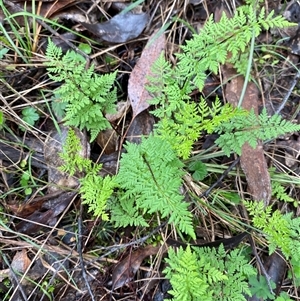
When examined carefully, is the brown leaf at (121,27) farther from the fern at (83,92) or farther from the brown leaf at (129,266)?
the brown leaf at (129,266)

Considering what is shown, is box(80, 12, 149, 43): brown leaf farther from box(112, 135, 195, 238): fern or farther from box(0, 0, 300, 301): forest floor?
box(112, 135, 195, 238): fern

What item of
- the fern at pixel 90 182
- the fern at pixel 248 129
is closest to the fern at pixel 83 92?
the fern at pixel 90 182

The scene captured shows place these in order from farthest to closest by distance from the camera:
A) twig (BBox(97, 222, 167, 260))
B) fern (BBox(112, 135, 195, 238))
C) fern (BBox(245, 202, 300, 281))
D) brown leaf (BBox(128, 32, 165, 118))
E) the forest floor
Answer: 1. brown leaf (BBox(128, 32, 165, 118))
2. the forest floor
3. twig (BBox(97, 222, 167, 260))
4. fern (BBox(245, 202, 300, 281))
5. fern (BBox(112, 135, 195, 238))

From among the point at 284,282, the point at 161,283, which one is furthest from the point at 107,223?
the point at 284,282

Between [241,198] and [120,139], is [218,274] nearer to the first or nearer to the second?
[241,198]

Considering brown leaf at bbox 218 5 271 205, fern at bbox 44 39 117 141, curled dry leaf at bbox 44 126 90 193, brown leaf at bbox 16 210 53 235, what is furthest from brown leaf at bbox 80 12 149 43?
brown leaf at bbox 16 210 53 235

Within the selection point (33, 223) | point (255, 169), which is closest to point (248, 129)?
point (255, 169)
